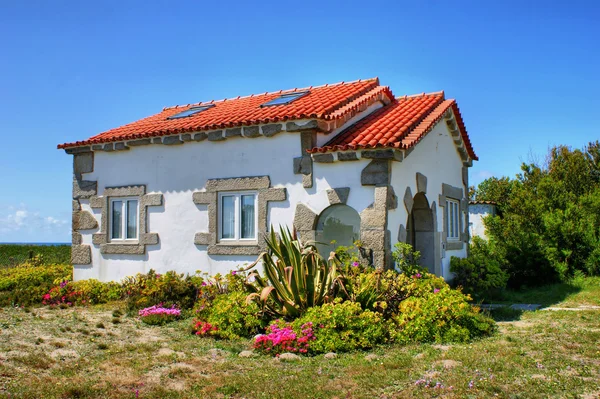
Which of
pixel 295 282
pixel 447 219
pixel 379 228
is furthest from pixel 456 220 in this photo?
pixel 295 282

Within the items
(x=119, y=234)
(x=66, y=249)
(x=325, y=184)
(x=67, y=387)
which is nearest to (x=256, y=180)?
(x=325, y=184)

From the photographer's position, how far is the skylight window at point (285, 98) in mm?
12344

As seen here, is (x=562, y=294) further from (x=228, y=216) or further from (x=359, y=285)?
(x=228, y=216)

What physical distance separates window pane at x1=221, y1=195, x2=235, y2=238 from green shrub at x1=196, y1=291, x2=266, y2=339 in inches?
123

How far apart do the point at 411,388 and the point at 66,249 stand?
58.5 feet

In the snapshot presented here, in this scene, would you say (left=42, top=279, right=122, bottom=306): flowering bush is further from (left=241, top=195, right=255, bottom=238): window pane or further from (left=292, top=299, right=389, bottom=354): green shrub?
(left=292, top=299, right=389, bottom=354): green shrub

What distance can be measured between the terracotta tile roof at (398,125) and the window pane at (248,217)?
74.8 inches

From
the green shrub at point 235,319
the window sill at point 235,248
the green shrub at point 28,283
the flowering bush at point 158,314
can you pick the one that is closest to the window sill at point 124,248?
the green shrub at point 28,283

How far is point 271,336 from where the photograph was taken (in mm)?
7078

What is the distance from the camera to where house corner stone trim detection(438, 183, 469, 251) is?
12500 millimetres

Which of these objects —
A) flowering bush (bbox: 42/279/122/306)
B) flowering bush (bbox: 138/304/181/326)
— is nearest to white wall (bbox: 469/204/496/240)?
flowering bush (bbox: 42/279/122/306)

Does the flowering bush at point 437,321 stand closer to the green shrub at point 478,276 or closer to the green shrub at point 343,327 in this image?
the green shrub at point 343,327

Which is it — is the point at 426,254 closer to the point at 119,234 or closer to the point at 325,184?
the point at 325,184

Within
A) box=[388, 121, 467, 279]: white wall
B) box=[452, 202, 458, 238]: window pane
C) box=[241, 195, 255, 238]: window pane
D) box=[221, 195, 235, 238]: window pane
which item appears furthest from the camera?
box=[452, 202, 458, 238]: window pane
